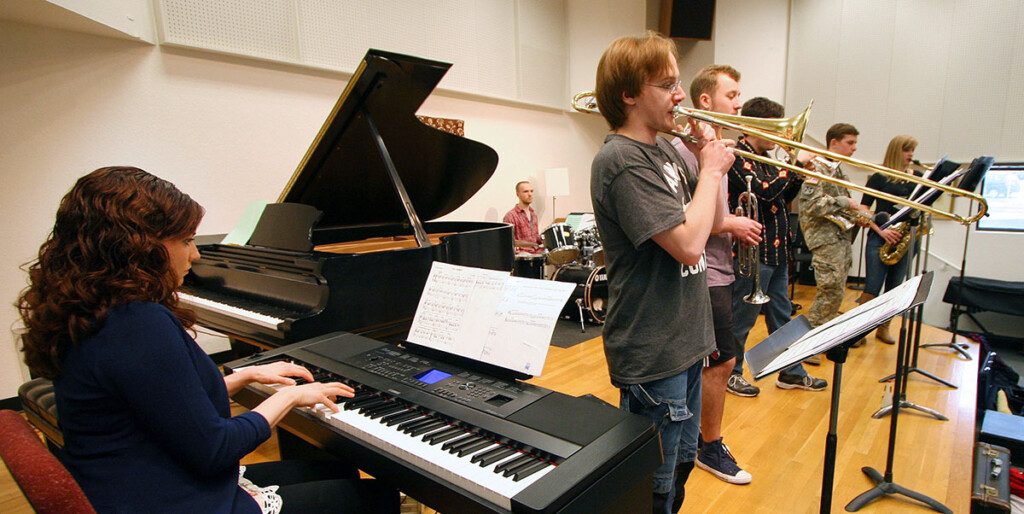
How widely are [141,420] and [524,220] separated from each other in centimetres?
563

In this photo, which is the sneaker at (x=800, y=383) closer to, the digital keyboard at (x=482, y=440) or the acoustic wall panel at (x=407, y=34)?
the digital keyboard at (x=482, y=440)

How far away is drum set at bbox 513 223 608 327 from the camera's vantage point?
5254 mm

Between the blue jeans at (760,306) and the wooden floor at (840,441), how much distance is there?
0.30 metres

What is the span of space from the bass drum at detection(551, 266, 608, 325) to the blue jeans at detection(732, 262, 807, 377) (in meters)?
1.98

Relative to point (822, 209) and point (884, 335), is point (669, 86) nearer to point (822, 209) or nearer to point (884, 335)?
point (822, 209)

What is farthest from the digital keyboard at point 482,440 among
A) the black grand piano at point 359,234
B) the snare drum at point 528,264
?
the snare drum at point 528,264

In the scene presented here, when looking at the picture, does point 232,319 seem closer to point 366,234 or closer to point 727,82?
point 366,234

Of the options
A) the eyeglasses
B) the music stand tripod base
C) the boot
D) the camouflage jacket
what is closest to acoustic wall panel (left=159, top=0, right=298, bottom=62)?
the eyeglasses

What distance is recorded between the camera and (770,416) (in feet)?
10.1

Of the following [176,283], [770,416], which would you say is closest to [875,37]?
[770,416]

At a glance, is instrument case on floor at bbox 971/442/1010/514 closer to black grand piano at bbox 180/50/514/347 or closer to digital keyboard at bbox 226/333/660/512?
digital keyboard at bbox 226/333/660/512

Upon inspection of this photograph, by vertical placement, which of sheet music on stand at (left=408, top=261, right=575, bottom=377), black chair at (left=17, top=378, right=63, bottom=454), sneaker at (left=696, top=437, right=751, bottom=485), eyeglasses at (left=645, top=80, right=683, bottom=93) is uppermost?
eyeglasses at (left=645, top=80, right=683, bottom=93)

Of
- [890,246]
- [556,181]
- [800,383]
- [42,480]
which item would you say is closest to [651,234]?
[42,480]

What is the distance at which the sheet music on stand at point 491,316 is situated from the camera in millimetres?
1228
